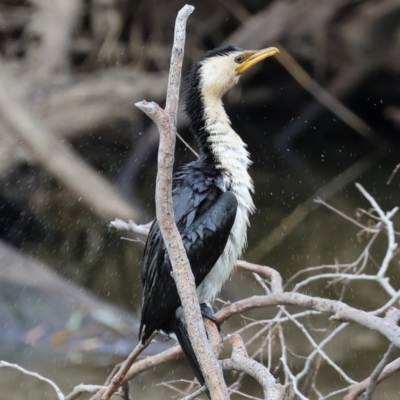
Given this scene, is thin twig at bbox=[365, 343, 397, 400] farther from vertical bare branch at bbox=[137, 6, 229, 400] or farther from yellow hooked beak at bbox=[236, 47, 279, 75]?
yellow hooked beak at bbox=[236, 47, 279, 75]

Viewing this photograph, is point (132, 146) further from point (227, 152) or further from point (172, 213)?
point (172, 213)

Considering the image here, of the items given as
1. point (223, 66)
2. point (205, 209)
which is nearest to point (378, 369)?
point (205, 209)

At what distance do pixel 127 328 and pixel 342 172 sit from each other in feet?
5.22

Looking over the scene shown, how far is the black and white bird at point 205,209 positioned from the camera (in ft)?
4.43

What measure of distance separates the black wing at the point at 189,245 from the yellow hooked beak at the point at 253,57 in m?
0.43

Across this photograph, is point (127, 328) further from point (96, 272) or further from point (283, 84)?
point (283, 84)

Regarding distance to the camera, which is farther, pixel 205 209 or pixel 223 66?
pixel 223 66

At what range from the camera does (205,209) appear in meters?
1.41

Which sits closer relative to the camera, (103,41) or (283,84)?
(103,41)

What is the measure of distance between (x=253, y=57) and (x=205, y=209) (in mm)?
516

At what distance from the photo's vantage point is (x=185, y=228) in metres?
1.38

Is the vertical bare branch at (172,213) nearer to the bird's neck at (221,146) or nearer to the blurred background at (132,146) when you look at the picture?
the bird's neck at (221,146)

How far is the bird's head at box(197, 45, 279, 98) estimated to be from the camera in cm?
162

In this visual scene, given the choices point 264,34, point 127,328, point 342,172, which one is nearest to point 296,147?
point 342,172
